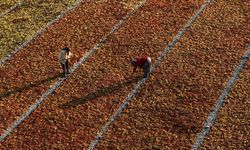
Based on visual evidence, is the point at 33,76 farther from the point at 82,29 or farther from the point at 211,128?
the point at 211,128

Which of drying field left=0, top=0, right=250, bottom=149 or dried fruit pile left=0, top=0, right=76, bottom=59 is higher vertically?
dried fruit pile left=0, top=0, right=76, bottom=59

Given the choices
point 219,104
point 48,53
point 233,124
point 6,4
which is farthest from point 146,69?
point 6,4

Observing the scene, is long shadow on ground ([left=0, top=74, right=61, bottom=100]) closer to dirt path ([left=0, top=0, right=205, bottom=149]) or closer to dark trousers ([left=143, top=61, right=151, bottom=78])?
dirt path ([left=0, top=0, right=205, bottom=149])

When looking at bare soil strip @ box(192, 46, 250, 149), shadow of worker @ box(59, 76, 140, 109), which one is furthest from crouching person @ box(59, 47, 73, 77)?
bare soil strip @ box(192, 46, 250, 149)

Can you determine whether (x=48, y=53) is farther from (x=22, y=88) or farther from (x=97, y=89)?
(x=97, y=89)

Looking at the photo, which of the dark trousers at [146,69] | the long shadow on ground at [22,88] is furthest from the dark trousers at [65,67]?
the dark trousers at [146,69]

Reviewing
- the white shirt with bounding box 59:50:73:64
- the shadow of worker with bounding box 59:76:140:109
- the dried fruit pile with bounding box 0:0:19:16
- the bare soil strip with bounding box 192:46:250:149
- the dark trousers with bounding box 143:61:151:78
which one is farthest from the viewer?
the dried fruit pile with bounding box 0:0:19:16
